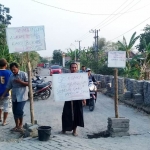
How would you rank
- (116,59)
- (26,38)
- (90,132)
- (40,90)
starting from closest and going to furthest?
1. (26,38)
2. (116,59)
3. (90,132)
4. (40,90)

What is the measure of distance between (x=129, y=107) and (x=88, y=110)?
1.80 metres

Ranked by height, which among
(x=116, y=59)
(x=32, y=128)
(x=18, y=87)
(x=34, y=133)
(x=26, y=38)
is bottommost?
(x=34, y=133)

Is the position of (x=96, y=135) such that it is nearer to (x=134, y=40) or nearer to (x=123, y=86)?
(x=123, y=86)

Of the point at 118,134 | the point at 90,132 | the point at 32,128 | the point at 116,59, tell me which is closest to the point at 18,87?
the point at 32,128

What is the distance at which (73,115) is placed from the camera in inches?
227

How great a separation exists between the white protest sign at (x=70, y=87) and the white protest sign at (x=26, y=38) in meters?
0.85

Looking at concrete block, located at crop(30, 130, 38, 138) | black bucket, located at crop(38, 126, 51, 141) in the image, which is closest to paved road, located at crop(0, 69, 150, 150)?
black bucket, located at crop(38, 126, 51, 141)

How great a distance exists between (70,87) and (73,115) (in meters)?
0.66

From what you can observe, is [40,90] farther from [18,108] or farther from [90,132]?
[90,132]

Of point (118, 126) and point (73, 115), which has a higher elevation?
point (73, 115)

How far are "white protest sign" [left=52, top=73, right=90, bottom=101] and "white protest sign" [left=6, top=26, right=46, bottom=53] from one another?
853 millimetres

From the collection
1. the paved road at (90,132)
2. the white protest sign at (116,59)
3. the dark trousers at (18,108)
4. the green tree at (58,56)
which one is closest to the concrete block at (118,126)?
the paved road at (90,132)

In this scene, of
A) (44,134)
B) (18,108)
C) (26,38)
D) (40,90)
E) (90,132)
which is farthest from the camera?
(40,90)

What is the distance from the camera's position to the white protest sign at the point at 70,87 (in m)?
5.65
